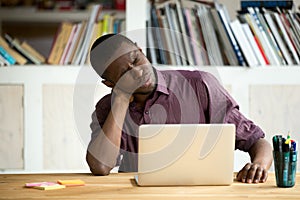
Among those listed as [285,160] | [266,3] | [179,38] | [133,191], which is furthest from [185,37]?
[133,191]

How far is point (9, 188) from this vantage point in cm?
200

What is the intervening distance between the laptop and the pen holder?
0.49 ft

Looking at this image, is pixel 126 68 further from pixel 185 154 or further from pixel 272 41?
pixel 272 41

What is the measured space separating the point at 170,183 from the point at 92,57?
2.52 ft

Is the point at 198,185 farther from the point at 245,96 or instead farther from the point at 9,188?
the point at 245,96

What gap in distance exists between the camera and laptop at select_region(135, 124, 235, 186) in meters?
1.97

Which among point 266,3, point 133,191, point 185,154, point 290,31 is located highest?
point 266,3

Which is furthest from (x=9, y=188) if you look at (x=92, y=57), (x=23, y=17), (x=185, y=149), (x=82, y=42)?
(x=23, y=17)

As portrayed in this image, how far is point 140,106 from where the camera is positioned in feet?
8.12

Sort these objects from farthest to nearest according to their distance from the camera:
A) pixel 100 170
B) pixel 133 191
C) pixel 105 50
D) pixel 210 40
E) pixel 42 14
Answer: pixel 42 14 → pixel 210 40 → pixel 105 50 → pixel 100 170 → pixel 133 191

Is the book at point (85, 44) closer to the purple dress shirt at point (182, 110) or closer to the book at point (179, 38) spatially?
the book at point (179, 38)

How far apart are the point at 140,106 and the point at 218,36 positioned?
122 centimetres

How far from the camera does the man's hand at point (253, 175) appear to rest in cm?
213

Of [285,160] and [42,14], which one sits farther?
[42,14]
